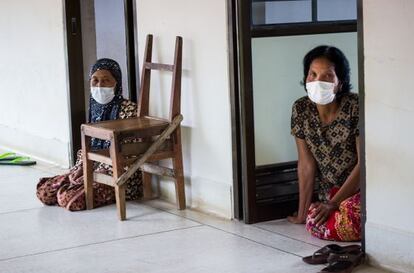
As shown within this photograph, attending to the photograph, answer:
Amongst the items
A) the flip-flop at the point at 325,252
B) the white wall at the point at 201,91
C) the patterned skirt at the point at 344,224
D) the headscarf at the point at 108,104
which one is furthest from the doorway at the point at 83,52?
the flip-flop at the point at 325,252

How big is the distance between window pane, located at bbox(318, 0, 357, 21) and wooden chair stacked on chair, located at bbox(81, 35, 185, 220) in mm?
862

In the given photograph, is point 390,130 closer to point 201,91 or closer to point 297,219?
point 297,219

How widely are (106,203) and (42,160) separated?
183 cm

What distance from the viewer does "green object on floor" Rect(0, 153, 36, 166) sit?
723 centimetres

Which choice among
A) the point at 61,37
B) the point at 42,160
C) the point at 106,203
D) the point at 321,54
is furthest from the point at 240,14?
the point at 42,160

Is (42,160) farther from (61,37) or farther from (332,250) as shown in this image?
(332,250)

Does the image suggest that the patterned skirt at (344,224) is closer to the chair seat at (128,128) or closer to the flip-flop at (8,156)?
the chair seat at (128,128)

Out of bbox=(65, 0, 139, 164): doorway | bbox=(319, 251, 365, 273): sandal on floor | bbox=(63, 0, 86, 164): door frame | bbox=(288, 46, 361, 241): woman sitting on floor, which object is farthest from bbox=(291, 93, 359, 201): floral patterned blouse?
bbox=(63, 0, 86, 164): door frame

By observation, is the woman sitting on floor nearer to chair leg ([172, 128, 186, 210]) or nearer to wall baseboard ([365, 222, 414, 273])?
wall baseboard ([365, 222, 414, 273])

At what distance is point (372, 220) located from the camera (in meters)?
4.15

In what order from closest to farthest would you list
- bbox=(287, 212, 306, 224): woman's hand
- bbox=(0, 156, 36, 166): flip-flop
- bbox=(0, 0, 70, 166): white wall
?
bbox=(287, 212, 306, 224): woman's hand, bbox=(0, 0, 70, 166): white wall, bbox=(0, 156, 36, 166): flip-flop

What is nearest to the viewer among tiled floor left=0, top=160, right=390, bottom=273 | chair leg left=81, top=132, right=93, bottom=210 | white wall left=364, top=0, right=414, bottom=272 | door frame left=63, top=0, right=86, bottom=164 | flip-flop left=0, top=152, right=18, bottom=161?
white wall left=364, top=0, right=414, bottom=272

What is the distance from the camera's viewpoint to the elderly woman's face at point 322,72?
185 inches

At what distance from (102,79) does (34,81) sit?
1.87 m
